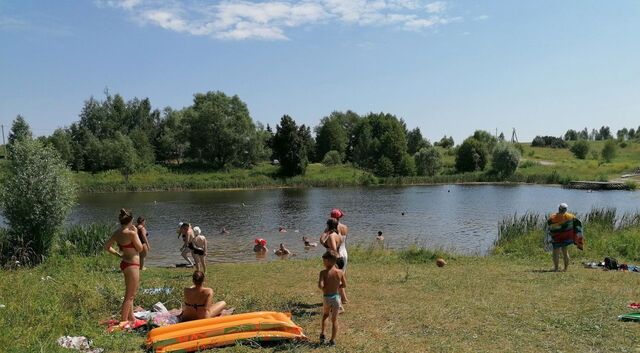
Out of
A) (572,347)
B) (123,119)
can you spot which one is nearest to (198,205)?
(572,347)

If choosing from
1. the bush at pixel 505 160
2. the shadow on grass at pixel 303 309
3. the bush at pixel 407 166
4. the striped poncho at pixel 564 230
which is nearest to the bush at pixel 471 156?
the bush at pixel 505 160

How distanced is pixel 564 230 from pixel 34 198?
17.5 m

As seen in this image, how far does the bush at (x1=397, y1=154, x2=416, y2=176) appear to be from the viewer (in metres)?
84.1

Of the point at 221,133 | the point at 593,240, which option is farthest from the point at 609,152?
the point at 593,240

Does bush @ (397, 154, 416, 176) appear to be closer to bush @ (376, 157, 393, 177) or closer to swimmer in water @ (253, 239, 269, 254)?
bush @ (376, 157, 393, 177)

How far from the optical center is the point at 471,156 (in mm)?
85938

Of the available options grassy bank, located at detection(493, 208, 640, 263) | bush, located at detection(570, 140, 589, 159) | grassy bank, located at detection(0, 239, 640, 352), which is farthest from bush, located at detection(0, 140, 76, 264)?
bush, located at detection(570, 140, 589, 159)

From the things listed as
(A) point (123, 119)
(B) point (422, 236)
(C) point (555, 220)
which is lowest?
(B) point (422, 236)

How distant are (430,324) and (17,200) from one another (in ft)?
50.2

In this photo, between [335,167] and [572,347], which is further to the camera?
[335,167]

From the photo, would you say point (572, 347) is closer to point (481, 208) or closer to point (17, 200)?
point (17, 200)

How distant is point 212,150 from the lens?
263ft

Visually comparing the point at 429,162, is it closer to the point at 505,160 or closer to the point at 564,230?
the point at 505,160

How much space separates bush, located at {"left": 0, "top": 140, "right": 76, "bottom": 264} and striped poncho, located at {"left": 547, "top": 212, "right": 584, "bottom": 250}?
1658cm
